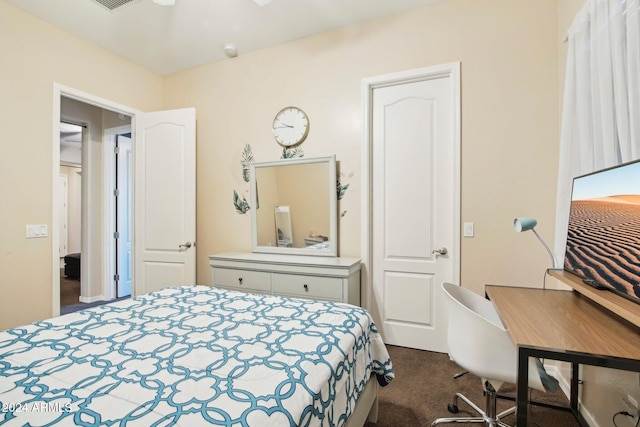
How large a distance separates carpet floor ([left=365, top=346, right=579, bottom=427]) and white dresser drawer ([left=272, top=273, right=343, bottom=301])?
2.47 ft

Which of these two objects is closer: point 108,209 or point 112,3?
point 112,3

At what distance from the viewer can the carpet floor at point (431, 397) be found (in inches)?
67.7

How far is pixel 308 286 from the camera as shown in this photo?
256 cm

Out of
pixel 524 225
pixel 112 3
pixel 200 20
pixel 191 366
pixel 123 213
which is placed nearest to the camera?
pixel 191 366

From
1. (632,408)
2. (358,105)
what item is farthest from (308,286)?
(632,408)

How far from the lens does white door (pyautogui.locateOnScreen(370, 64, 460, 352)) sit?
2551 millimetres

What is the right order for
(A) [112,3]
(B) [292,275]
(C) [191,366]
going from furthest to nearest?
(B) [292,275] → (A) [112,3] → (C) [191,366]

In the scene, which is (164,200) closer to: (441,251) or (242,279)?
(242,279)

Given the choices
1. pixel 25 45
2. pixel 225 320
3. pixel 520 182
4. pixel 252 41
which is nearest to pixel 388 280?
pixel 520 182

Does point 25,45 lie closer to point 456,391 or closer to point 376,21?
point 376,21

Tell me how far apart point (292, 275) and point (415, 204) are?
125 cm

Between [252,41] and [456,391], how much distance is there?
3525mm

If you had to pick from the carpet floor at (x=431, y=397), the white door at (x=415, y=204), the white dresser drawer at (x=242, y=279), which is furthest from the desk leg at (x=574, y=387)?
the white dresser drawer at (x=242, y=279)

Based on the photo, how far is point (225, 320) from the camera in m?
1.47
